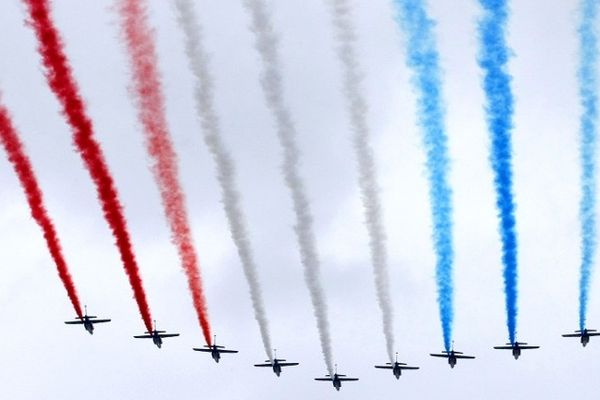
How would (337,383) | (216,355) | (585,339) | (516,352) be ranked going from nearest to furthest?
(585,339) < (516,352) < (216,355) < (337,383)

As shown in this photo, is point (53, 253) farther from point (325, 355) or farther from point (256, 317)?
point (325, 355)

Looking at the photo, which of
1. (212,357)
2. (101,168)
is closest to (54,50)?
(101,168)

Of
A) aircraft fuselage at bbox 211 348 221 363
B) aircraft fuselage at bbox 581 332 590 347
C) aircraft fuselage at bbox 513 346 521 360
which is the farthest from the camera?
aircraft fuselage at bbox 211 348 221 363

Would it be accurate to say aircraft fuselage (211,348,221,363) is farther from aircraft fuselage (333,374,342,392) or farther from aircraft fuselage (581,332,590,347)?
aircraft fuselage (581,332,590,347)

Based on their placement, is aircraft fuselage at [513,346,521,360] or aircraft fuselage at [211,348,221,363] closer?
aircraft fuselage at [513,346,521,360]

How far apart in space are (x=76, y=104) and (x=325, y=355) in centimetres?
2627

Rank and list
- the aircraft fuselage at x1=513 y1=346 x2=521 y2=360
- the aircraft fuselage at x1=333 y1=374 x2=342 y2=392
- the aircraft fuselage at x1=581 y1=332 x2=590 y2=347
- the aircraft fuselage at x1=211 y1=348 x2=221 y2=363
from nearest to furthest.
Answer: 1. the aircraft fuselage at x1=581 y1=332 x2=590 y2=347
2. the aircraft fuselage at x1=513 y1=346 x2=521 y2=360
3. the aircraft fuselage at x1=211 y1=348 x2=221 y2=363
4. the aircraft fuselage at x1=333 y1=374 x2=342 y2=392

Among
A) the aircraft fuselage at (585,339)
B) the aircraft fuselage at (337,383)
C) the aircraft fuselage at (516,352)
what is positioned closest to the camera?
the aircraft fuselage at (585,339)

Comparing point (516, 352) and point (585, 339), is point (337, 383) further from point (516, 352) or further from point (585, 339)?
point (585, 339)

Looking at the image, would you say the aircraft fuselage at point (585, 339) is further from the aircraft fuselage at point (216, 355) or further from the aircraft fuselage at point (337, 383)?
the aircraft fuselage at point (216, 355)

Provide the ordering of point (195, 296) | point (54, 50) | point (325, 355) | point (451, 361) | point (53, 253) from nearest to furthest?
point (54, 50) → point (53, 253) → point (195, 296) → point (325, 355) → point (451, 361)

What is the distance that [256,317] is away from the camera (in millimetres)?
70500

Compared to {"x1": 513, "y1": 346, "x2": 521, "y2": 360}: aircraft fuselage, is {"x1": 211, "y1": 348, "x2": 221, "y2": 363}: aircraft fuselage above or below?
above

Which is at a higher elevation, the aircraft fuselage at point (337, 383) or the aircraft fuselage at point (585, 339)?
the aircraft fuselage at point (337, 383)
